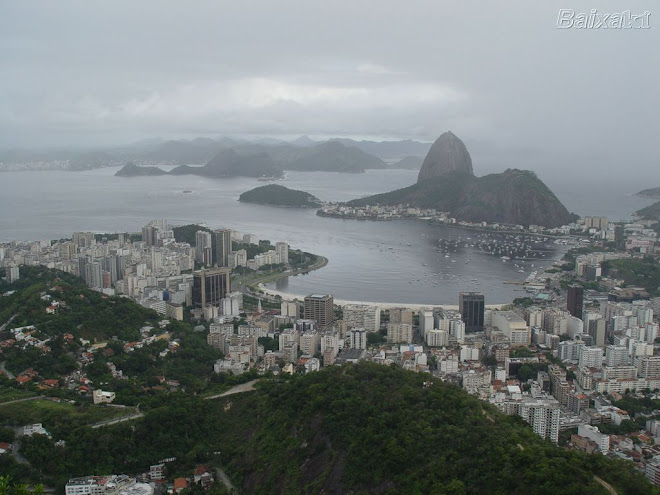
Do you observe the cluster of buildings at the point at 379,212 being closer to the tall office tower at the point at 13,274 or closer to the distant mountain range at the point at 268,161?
the tall office tower at the point at 13,274

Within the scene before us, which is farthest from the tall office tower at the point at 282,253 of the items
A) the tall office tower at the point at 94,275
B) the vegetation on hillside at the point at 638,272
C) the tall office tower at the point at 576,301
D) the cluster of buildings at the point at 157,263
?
the tall office tower at the point at 576,301

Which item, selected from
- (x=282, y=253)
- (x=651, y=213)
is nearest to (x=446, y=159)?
(x=651, y=213)

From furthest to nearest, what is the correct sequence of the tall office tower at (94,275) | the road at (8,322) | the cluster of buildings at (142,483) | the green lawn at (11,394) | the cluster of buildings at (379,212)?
the cluster of buildings at (379,212) → the tall office tower at (94,275) → the road at (8,322) → the green lawn at (11,394) → the cluster of buildings at (142,483)

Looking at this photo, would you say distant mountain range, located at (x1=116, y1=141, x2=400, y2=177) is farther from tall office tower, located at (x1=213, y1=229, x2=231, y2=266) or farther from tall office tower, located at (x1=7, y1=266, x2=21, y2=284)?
tall office tower, located at (x1=7, y1=266, x2=21, y2=284)

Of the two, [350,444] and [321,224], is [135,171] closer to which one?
[321,224]

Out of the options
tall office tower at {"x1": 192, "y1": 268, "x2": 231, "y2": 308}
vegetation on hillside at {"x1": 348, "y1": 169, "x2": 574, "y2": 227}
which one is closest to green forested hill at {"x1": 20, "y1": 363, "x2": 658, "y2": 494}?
tall office tower at {"x1": 192, "y1": 268, "x2": 231, "y2": 308}

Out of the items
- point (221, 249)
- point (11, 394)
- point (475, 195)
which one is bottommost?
point (11, 394)

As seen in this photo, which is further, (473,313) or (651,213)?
(651,213)
